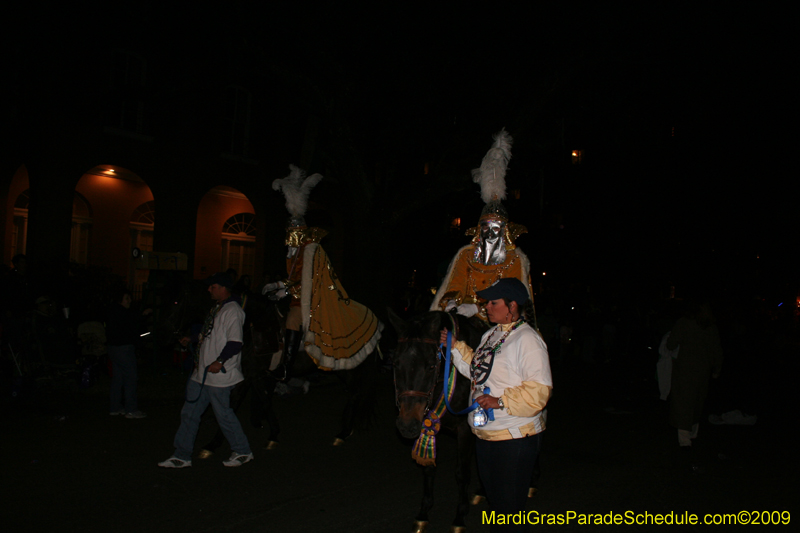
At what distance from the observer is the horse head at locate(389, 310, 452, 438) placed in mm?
4031

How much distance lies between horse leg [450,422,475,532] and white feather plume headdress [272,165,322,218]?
14.2ft

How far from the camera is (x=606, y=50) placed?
492 inches

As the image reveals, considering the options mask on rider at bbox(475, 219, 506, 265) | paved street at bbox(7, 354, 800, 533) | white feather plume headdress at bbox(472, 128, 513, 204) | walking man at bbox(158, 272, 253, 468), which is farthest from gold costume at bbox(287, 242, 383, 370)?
white feather plume headdress at bbox(472, 128, 513, 204)

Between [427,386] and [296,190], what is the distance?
477 cm

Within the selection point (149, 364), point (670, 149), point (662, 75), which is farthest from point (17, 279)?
point (670, 149)

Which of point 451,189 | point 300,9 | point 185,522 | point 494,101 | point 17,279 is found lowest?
point 185,522

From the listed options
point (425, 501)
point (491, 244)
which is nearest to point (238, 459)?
point (425, 501)

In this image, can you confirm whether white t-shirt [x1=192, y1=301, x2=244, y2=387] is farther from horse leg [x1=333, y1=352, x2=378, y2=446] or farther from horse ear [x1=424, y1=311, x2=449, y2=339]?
horse ear [x1=424, y1=311, x2=449, y2=339]

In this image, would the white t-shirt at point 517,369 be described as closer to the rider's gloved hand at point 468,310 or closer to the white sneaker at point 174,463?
the rider's gloved hand at point 468,310

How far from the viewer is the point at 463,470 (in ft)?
15.3

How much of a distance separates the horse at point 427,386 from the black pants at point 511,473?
721 mm

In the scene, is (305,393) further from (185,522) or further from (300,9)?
(300,9)

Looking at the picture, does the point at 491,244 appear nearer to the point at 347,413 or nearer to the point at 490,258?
the point at 490,258

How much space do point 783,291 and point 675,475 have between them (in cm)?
1331
